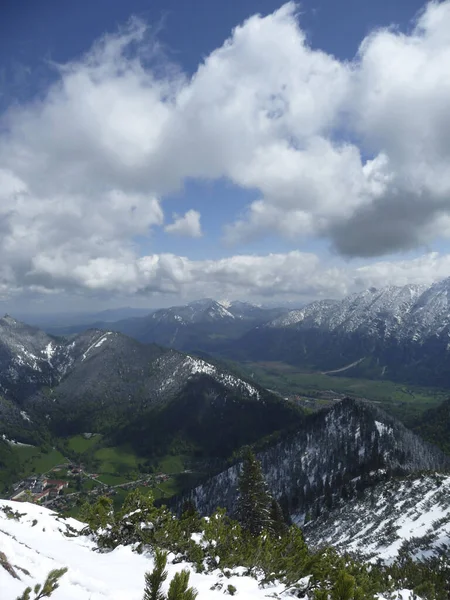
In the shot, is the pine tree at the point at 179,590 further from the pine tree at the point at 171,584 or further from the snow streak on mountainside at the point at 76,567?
the snow streak on mountainside at the point at 76,567

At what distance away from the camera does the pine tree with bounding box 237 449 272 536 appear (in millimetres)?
56188

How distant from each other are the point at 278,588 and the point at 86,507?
A: 21.5 m

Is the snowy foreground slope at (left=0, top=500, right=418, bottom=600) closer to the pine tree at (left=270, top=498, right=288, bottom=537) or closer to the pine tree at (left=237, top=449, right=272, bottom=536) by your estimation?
the pine tree at (left=237, top=449, right=272, bottom=536)

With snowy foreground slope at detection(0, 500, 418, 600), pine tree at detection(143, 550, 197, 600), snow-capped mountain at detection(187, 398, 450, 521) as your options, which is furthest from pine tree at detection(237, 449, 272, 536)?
snow-capped mountain at detection(187, 398, 450, 521)

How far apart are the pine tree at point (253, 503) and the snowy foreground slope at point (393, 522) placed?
2992cm

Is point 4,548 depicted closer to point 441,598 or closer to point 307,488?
point 441,598

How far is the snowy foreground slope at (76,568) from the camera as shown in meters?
13.5

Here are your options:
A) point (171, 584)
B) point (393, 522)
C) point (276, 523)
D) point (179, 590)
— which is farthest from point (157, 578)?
point (393, 522)

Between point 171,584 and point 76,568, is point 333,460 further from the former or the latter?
point 171,584

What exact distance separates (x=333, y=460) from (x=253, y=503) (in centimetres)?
11580

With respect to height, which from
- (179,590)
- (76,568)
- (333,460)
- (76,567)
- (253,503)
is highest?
(179,590)

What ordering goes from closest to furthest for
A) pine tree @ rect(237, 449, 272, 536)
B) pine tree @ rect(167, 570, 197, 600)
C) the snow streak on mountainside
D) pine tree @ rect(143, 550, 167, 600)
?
pine tree @ rect(167, 570, 197, 600) → pine tree @ rect(143, 550, 167, 600) → the snow streak on mountainside → pine tree @ rect(237, 449, 272, 536)

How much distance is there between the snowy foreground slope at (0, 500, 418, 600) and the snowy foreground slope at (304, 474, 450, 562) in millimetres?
57148

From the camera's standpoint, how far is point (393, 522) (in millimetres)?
92938
